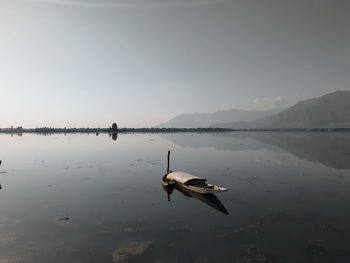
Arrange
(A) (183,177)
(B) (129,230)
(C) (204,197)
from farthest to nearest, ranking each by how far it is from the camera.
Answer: (A) (183,177) → (C) (204,197) → (B) (129,230)

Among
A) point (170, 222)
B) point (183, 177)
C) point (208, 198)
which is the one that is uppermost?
point (183, 177)

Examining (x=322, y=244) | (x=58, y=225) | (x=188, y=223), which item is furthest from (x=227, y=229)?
(x=58, y=225)

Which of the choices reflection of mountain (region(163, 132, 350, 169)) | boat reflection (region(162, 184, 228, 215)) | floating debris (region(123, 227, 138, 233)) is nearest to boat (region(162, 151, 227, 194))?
boat reflection (region(162, 184, 228, 215))

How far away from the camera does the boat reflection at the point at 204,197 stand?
77.2ft

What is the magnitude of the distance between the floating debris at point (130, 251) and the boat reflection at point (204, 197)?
32.0 feet

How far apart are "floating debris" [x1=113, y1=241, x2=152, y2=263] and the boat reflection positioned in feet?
32.0

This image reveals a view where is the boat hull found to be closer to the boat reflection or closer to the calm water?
the boat reflection

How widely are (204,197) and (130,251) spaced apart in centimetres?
1398

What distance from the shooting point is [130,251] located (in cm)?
1481

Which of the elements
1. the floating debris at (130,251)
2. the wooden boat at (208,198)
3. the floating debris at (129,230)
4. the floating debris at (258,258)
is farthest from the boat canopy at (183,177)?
the floating debris at (258,258)

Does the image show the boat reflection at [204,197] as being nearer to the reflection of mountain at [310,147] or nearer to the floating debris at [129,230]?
the floating debris at [129,230]

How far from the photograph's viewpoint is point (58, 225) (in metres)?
19.0

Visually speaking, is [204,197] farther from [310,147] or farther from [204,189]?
[310,147]

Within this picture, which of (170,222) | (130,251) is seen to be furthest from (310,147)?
(130,251)
